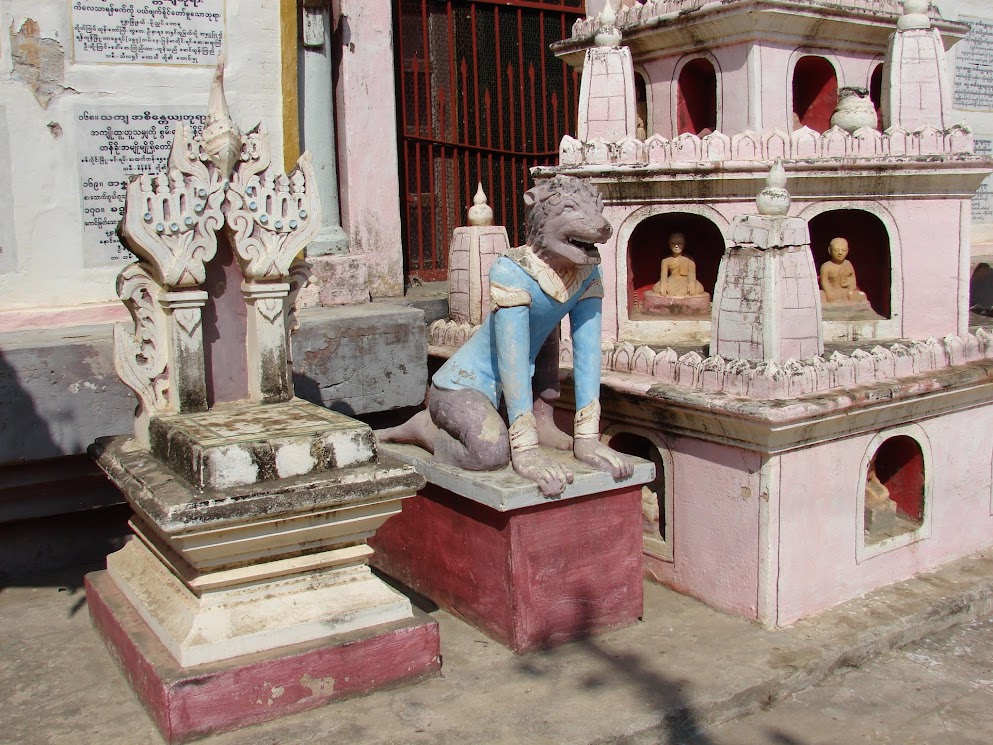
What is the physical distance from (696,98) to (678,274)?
1.17 metres

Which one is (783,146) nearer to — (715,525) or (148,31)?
(715,525)

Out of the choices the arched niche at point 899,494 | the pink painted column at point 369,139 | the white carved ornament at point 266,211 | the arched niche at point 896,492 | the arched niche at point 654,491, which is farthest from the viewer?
the pink painted column at point 369,139

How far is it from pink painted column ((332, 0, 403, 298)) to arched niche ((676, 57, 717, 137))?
221 centimetres

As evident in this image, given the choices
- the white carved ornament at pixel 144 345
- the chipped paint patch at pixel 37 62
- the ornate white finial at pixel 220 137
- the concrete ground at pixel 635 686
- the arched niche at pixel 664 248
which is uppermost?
the chipped paint patch at pixel 37 62

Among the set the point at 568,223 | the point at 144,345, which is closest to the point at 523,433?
the point at 568,223

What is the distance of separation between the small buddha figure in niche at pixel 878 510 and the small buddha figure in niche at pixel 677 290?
4.45 feet

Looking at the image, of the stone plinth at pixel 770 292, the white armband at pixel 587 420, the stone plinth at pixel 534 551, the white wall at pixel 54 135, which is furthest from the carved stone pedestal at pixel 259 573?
the white wall at pixel 54 135

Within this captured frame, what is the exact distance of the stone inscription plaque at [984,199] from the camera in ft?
31.1

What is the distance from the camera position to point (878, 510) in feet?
17.4

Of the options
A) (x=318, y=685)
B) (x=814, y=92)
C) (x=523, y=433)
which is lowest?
(x=318, y=685)

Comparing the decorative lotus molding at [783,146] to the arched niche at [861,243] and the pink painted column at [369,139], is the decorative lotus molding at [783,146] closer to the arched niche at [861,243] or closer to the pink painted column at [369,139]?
the arched niche at [861,243]

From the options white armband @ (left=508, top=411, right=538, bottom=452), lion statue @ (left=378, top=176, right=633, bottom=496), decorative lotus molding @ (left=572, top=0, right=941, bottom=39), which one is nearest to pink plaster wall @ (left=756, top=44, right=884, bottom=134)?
decorative lotus molding @ (left=572, top=0, right=941, bottom=39)

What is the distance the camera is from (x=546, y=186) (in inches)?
171

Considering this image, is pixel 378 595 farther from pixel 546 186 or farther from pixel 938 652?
pixel 938 652
